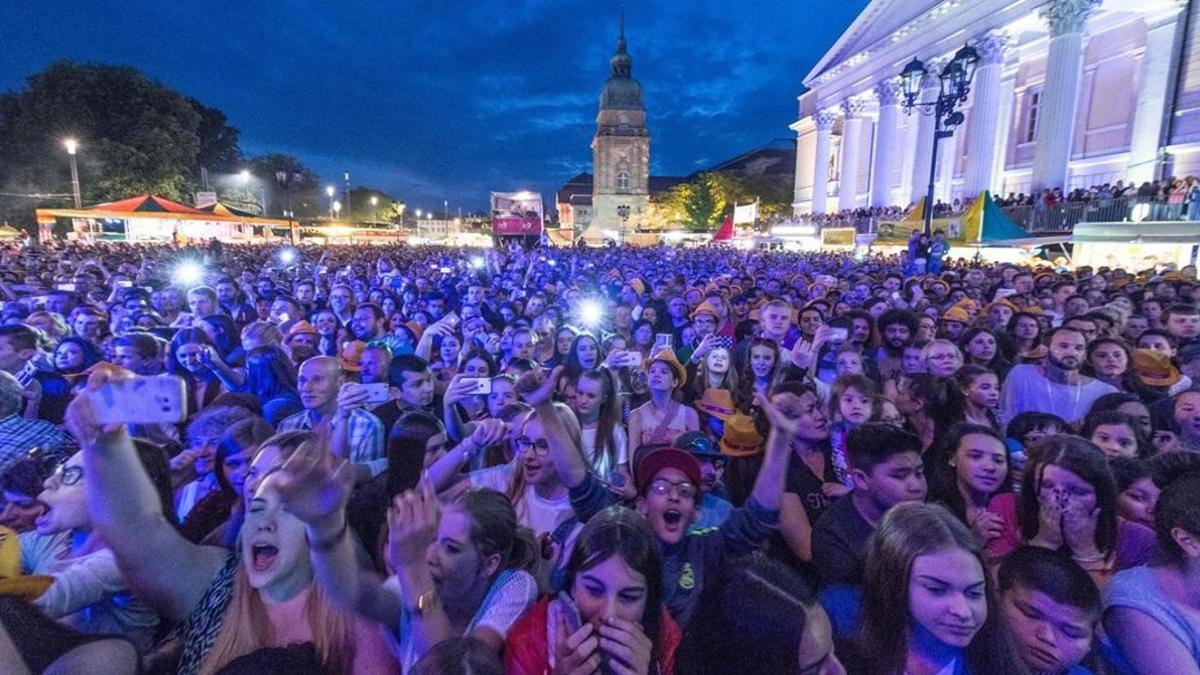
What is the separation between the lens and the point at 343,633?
2.10 metres

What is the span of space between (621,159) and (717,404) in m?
94.6

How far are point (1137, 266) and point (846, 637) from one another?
780 inches

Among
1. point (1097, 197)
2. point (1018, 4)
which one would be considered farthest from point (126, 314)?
point (1018, 4)

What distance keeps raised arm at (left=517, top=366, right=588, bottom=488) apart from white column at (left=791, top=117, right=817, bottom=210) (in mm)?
51183

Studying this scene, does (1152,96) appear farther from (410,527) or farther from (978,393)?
(410,527)

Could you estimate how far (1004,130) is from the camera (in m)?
33.1

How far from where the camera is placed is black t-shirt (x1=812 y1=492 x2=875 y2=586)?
2670 mm

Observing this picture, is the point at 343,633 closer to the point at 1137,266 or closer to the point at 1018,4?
the point at 1137,266

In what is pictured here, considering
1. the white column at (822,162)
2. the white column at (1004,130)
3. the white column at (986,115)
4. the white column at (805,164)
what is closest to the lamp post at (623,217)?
the white column at (805,164)

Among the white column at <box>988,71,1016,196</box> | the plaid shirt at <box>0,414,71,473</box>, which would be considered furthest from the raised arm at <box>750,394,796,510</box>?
the white column at <box>988,71,1016,196</box>

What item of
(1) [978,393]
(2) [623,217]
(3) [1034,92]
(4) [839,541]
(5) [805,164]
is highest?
(3) [1034,92]

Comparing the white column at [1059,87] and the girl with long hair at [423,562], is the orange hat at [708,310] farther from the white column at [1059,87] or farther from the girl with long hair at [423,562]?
the white column at [1059,87]

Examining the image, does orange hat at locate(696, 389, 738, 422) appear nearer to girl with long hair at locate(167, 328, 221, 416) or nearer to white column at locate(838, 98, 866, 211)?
girl with long hair at locate(167, 328, 221, 416)

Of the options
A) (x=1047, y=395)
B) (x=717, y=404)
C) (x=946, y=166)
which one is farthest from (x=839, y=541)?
(x=946, y=166)
